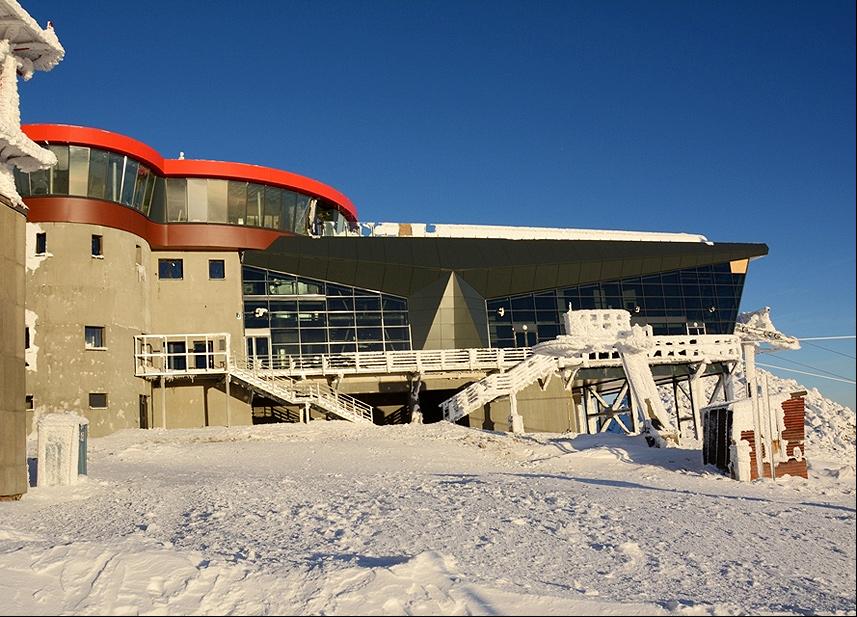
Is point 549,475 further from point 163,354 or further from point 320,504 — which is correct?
point 163,354

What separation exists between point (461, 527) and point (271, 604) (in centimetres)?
495

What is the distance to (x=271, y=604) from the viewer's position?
26.6 feet

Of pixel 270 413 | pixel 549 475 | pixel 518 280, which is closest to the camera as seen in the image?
pixel 549 475

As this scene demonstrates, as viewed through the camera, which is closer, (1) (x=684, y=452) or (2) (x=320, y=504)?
(2) (x=320, y=504)

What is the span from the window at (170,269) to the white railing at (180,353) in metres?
3.12

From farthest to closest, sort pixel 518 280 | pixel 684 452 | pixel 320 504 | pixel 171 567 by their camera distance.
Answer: pixel 518 280 → pixel 684 452 → pixel 320 504 → pixel 171 567

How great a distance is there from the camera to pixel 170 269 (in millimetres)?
39094

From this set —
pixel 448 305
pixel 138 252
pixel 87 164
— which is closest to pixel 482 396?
pixel 448 305

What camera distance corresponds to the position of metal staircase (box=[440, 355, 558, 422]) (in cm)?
3622

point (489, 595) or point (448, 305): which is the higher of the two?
point (448, 305)

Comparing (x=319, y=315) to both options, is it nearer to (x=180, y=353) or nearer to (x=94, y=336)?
(x=180, y=353)

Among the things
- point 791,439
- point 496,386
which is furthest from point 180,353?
point 791,439

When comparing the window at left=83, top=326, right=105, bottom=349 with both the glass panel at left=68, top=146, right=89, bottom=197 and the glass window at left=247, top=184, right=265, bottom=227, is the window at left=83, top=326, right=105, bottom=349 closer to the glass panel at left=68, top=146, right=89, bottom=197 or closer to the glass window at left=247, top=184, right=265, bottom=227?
the glass panel at left=68, top=146, right=89, bottom=197

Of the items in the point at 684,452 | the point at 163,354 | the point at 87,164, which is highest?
the point at 87,164
